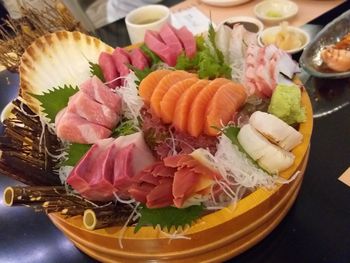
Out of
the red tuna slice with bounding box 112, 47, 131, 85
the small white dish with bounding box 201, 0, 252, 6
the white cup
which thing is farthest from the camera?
the small white dish with bounding box 201, 0, 252, 6

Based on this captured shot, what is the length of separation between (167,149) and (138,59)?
470 mm

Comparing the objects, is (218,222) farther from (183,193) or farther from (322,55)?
(322,55)

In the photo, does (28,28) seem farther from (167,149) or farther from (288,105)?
(288,105)

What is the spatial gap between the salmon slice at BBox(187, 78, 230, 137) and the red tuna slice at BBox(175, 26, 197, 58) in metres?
0.36

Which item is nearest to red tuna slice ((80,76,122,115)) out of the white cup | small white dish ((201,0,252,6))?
the white cup

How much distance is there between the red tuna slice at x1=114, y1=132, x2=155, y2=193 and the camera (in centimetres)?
114

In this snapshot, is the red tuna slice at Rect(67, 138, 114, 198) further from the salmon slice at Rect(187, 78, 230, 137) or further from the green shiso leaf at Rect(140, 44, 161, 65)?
the green shiso leaf at Rect(140, 44, 161, 65)

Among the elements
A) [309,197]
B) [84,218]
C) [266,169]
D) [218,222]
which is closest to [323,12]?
[309,197]

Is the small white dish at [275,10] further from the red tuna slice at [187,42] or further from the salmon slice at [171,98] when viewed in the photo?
the salmon slice at [171,98]

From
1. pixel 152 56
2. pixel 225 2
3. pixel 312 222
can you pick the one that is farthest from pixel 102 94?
pixel 225 2

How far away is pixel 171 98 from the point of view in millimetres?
1297

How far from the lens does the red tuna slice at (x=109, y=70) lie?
1582mm

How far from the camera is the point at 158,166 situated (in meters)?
1.15

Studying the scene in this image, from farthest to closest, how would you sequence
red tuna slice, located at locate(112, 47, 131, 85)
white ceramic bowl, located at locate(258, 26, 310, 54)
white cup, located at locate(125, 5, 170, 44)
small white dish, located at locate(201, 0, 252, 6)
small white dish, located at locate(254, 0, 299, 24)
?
small white dish, located at locate(201, 0, 252, 6) → small white dish, located at locate(254, 0, 299, 24) → white cup, located at locate(125, 5, 170, 44) → white ceramic bowl, located at locate(258, 26, 310, 54) → red tuna slice, located at locate(112, 47, 131, 85)
